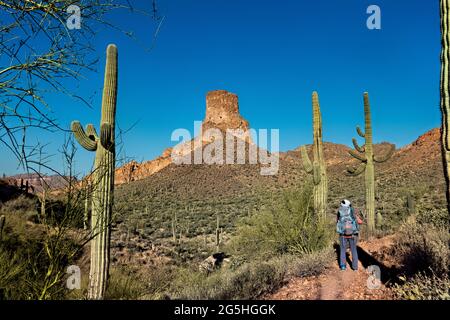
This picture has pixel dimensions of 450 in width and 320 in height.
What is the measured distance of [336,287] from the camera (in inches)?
252

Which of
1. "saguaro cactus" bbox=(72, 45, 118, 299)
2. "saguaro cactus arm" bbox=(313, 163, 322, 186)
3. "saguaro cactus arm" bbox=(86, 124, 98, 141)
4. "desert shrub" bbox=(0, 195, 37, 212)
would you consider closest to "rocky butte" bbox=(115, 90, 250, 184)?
"desert shrub" bbox=(0, 195, 37, 212)

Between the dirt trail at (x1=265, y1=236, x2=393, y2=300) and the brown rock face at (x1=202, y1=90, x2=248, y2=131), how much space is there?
64.9 m

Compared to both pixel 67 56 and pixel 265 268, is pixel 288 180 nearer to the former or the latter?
pixel 265 268

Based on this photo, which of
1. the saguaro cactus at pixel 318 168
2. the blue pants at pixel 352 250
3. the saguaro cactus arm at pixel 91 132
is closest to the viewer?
the saguaro cactus arm at pixel 91 132

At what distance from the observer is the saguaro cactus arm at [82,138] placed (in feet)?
19.9

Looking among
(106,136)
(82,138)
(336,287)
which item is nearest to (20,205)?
(82,138)

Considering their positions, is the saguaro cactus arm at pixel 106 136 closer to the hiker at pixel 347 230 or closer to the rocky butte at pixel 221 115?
the hiker at pixel 347 230

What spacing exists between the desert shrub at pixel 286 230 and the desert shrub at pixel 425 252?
2032 mm

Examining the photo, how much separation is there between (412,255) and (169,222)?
63.6 feet

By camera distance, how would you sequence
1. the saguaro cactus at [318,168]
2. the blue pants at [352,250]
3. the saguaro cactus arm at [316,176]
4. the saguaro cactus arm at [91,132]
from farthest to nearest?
the saguaro cactus arm at [316,176]
the saguaro cactus at [318,168]
the blue pants at [352,250]
the saguaro cactus arm at [91,132]

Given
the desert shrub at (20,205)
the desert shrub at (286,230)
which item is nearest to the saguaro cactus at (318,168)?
the desert shrub at (286,230)

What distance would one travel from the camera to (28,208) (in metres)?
14.8
